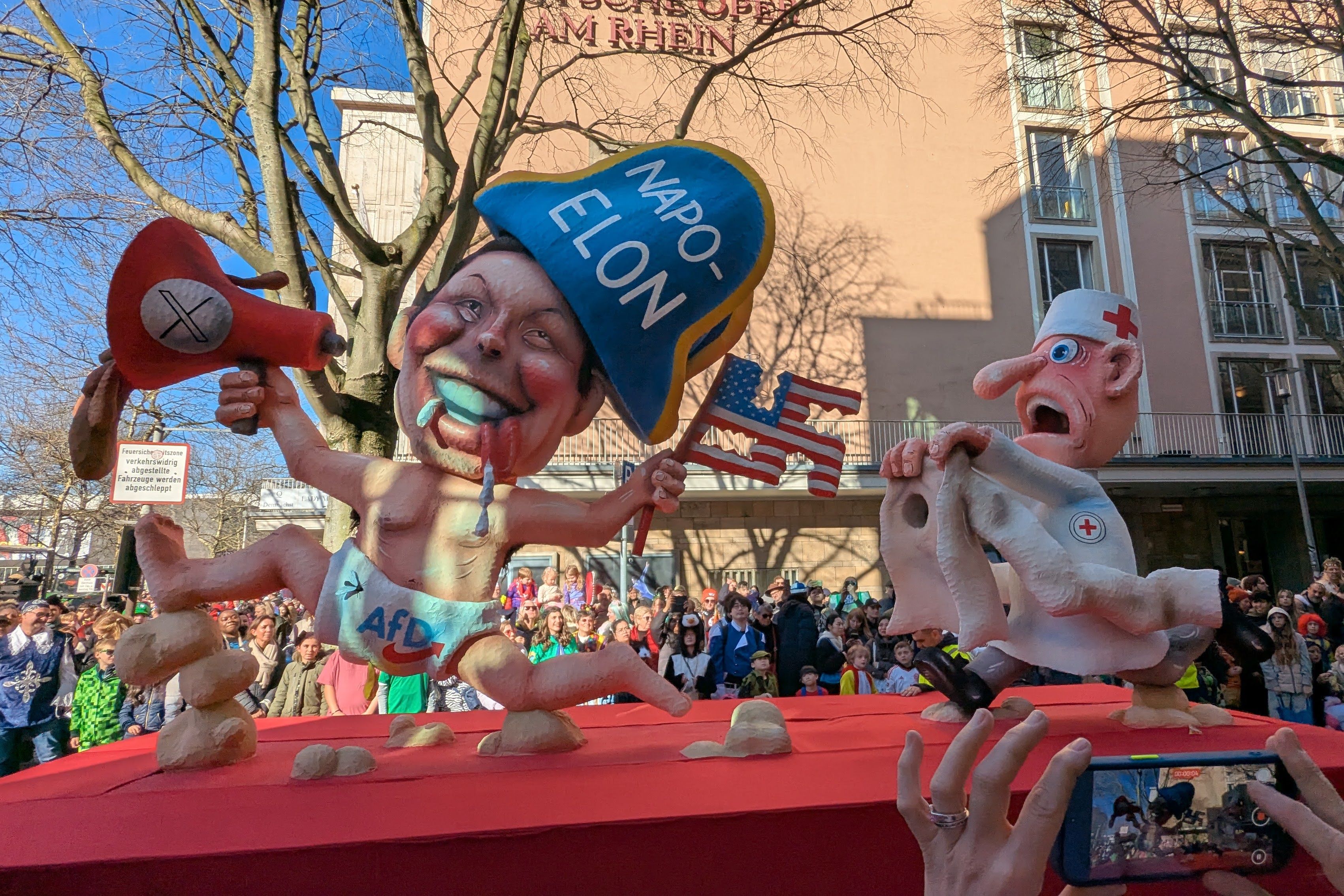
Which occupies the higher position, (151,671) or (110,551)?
(110,551)

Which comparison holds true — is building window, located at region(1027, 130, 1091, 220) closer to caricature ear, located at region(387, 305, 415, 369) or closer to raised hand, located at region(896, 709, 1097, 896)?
caricature ear, located at region(387, 305, 415, 369)

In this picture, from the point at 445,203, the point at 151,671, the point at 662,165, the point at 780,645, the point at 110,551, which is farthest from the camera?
the point at 110,551

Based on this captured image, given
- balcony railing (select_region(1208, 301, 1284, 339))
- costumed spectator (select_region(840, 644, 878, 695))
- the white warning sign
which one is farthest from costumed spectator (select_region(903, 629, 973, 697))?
balcony railing (select_region(1208, 301, 1284, 339))

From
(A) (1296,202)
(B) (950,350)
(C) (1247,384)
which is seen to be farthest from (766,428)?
(C) (1247,384)

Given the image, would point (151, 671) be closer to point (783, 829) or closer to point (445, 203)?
point (783, 829)

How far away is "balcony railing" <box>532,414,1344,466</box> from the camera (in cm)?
1505

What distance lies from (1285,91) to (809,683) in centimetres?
1163

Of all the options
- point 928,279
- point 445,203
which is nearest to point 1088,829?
point 445,203

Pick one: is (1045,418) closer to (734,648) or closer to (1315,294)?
(734,648)

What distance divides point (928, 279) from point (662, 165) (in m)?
15.0

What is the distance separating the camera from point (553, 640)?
6.38 metres

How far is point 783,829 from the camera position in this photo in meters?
1.81

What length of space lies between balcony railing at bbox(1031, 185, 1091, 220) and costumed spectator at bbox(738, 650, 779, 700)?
14.6 meters

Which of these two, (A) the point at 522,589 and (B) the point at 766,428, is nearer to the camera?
(B) the point at 766,428
